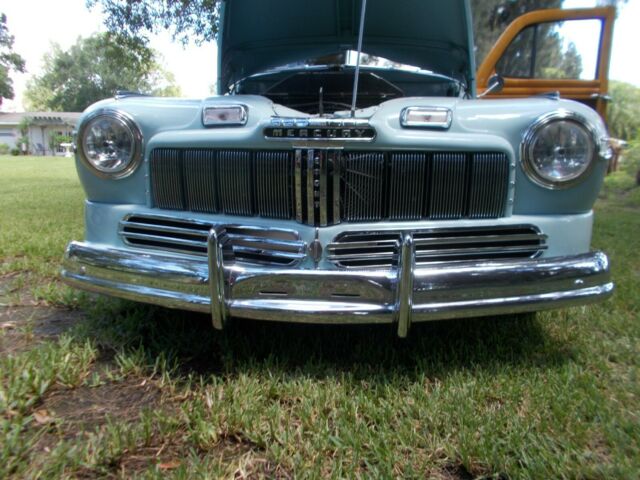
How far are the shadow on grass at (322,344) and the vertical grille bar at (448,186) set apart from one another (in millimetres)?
661

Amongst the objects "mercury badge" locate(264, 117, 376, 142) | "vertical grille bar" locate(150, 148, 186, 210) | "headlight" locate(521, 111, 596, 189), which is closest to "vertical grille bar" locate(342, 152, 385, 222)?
"mercury badge" locate(264, 117, 376, 142)

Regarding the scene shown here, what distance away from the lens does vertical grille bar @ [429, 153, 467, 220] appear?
6.70 ft

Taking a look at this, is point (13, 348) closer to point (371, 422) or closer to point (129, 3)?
point (371, 422)

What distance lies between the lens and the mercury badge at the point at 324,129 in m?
1.91

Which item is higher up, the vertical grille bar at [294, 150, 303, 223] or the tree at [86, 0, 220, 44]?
the tree at [86, 0, 220, 44]

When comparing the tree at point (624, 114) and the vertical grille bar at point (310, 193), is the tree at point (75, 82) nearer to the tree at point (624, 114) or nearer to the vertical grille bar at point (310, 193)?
the tree at point (624, 114)

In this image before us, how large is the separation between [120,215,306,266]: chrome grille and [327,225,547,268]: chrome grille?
184 mm

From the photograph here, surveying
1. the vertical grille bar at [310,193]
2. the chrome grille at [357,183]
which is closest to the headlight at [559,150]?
the chrome grille at [357,183]

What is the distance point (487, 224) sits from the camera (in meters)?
2.04

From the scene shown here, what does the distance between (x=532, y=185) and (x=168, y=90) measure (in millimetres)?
66555

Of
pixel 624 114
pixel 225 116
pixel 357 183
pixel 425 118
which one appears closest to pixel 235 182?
pixel 225 116

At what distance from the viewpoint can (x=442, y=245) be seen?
2043 mm

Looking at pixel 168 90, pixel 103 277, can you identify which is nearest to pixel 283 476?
pixel 103 277

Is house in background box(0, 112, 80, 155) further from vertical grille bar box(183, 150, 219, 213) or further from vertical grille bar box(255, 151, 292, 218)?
vertical grille bar box(255, 151, 292, 218)
